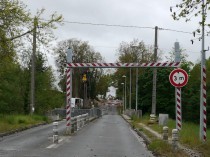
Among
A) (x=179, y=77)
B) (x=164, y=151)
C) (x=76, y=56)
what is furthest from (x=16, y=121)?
(x=76, y=56)

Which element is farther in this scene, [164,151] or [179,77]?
[179,77]

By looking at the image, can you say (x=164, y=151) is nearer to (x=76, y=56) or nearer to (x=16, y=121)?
(x=16, y=121)

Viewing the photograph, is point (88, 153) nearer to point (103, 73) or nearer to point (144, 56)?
point (144, 56)

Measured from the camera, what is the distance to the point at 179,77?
679 inches

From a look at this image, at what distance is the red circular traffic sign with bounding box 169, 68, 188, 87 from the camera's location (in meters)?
17.1

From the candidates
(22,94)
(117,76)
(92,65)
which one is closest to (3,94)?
(22,94)

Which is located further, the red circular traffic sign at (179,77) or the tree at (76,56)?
the tree at (76,56)

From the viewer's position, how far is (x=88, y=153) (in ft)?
51.1

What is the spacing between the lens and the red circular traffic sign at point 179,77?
1714cm

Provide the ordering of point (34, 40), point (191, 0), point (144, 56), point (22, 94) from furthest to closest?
point (144, 56) → point (22, 94) → point (34, 40) → point (191, 0)

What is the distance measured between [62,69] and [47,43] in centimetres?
6342

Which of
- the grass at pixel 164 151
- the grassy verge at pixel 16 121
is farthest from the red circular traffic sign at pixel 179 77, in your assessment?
the grassy verge at pixel 16 121

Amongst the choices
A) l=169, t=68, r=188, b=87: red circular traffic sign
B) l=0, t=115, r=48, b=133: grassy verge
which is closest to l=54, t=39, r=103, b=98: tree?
l=0, t=115, r=48, b=133: grassy verge

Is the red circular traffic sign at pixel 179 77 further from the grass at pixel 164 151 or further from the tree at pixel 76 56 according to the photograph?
the tree at pixel 76 56
